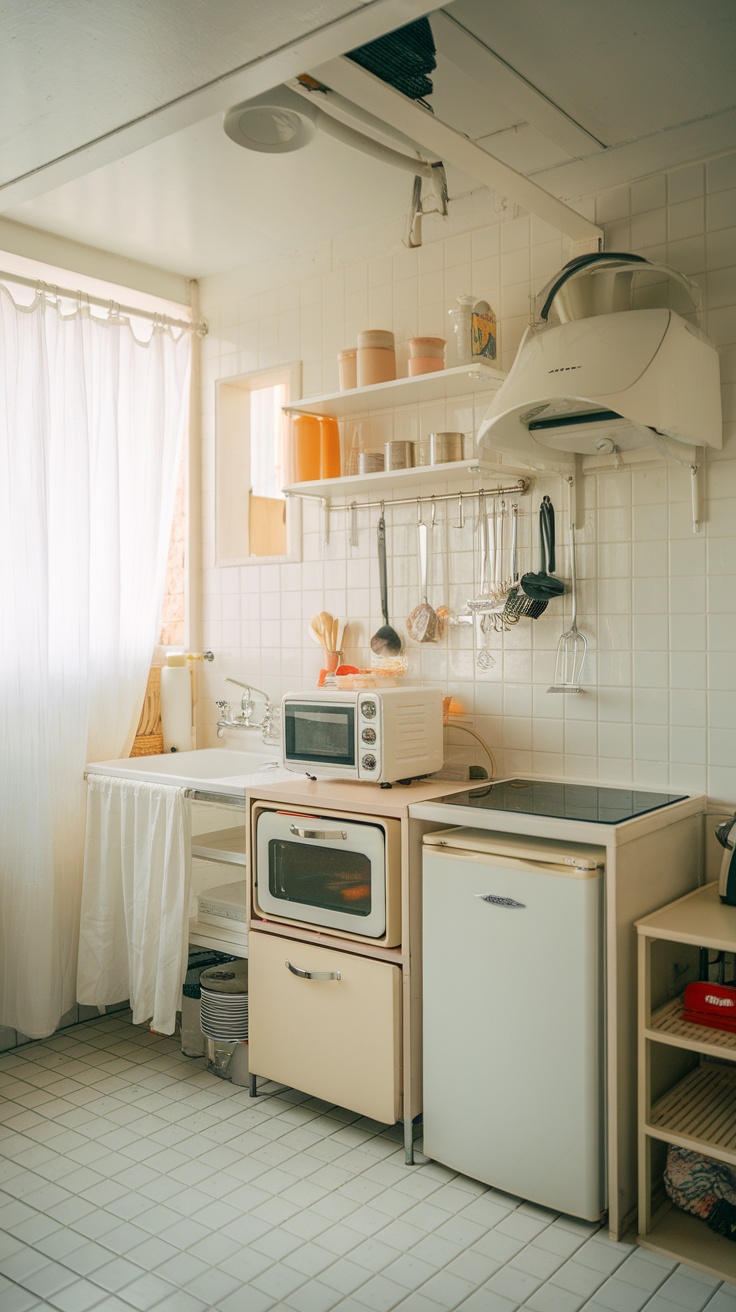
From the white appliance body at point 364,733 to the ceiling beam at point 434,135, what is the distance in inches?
48.9

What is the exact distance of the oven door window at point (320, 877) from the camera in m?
2.44

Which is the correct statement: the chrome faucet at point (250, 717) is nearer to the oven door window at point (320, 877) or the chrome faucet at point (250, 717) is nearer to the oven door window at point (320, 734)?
the oven door window at point (320, 734)

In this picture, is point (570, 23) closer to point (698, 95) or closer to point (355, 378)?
point (698, 95)

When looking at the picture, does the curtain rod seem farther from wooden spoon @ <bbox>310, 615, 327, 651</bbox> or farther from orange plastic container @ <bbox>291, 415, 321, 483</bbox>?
wooden spoon @ <bbox>310, 615, 327, 651</bbox>

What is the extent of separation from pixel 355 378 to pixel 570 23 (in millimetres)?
1186


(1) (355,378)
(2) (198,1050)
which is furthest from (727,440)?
(2) (198,1050)

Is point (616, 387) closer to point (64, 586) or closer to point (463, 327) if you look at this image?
point (463, 327)

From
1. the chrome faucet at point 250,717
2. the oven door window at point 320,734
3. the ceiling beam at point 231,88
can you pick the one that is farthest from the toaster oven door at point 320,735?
the ceiling beam at point 231,88

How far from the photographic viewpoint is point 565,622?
2.74m

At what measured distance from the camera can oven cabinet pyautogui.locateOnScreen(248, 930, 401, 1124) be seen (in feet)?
7.78

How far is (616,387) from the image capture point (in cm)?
208

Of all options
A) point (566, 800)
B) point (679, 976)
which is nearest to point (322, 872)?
point (566, 800)

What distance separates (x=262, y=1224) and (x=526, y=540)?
1.85 meters

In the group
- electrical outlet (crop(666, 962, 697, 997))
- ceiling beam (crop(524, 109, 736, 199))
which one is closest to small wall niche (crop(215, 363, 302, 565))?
ceiling beam (crop(524, 109, 736, 199))
